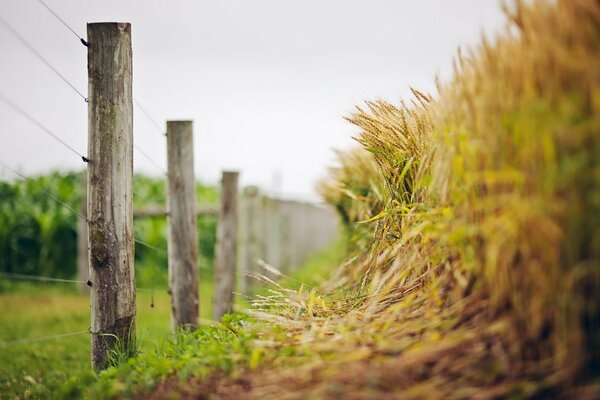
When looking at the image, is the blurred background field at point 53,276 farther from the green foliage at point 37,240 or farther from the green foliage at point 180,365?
the green foliage at point 180,365

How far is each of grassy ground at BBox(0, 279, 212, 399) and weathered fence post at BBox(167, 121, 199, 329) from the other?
32 cm

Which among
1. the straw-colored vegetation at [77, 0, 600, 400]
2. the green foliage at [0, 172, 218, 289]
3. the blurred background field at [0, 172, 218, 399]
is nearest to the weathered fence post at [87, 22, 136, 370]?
the straw-colored vegetation at [77, 0, 600, 400]

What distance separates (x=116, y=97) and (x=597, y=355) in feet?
8.33

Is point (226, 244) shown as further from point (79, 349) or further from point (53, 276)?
point (53, 276)

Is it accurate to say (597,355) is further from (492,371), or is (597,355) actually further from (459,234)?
(459,234)

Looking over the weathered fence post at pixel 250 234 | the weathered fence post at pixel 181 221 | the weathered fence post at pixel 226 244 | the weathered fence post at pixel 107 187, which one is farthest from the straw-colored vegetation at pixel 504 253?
the weathered fence post at pixel 250 234

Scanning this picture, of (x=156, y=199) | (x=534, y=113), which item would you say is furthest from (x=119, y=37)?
(x=156, y=199)

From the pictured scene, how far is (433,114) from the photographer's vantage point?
122 inches

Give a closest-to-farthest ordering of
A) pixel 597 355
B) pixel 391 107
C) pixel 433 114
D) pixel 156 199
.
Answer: pixel 597 355
pixel 433 114
pixel 391 107
pixel 156 199

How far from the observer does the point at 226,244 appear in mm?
6711

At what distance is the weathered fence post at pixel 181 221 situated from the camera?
183 inches

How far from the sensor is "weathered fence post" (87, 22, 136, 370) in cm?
319

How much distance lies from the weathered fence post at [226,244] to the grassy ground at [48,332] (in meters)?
0.68

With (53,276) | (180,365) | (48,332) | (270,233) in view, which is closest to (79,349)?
(48,332)
